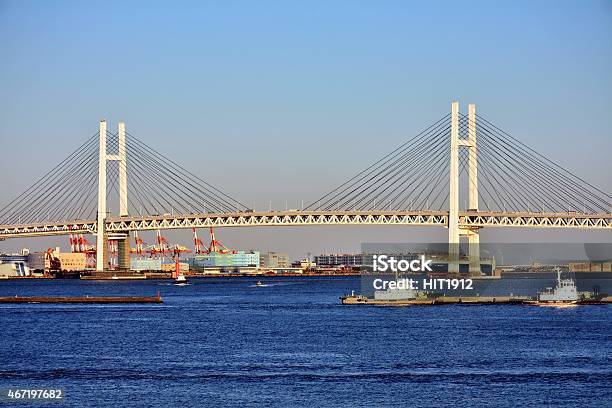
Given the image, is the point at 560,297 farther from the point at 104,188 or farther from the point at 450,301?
the point at 104,188

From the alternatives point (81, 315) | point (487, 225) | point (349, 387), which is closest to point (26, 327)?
point (81, 315)

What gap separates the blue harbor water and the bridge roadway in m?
27.2

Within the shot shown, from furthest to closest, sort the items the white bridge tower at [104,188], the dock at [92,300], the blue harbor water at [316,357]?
the white bridge tower at [104,188]
the dock at [92,300]
the blue harbor water at [316,357]

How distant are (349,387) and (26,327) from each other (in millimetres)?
21403

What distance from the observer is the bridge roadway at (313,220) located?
275 ft

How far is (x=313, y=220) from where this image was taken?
88250 mm

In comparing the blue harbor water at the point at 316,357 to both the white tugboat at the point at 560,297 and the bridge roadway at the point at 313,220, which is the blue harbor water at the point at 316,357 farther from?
the bridge roadway at the point at 313,220

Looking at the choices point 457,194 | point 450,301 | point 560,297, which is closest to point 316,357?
point 450,301

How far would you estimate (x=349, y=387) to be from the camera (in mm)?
29547

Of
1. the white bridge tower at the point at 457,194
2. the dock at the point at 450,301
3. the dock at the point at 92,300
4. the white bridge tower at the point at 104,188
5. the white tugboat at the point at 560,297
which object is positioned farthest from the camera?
the white bridge tower at the point at 104,188

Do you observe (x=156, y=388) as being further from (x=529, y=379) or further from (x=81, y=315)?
(x=81, y=315)

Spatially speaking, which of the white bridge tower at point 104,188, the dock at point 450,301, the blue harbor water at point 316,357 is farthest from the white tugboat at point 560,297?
the white bridge tower at point 104,188

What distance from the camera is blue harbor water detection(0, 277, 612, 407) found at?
1118 inches

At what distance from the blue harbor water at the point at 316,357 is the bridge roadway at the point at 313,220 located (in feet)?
89.3
